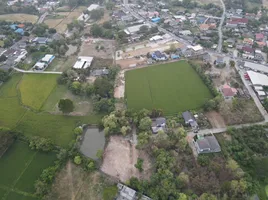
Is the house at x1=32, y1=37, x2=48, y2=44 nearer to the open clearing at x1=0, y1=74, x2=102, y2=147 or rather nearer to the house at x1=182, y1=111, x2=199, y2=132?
the open clearing at x1=0, y1=74, x2=102, y2=147

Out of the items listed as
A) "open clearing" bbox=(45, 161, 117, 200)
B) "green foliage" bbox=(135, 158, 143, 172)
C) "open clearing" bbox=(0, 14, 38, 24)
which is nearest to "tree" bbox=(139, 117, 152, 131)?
"green foliage" bbox=(135, 158, 143, 172)

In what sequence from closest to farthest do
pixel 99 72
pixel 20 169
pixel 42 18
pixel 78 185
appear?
pixel 78 185 → pixel 20 169 → pixel 99 72 → pixel 42 18

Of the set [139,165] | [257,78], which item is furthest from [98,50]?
[257,78]

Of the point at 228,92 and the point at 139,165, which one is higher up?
the point at 228,92

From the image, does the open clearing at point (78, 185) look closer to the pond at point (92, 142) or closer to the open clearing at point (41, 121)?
the pond at point (92, 142)

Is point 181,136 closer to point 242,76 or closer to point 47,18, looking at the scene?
point 242,76

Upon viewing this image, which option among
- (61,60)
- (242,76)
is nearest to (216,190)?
(242,76)

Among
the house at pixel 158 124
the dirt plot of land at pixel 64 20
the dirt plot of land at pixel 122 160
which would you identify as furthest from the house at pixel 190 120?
the dirt plot of land at pixel 64 20

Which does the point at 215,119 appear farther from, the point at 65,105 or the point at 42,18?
the point at 42,18
